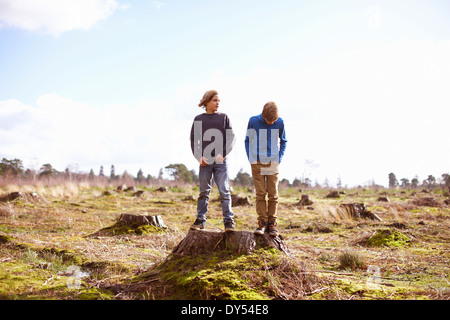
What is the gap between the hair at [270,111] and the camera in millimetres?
5078

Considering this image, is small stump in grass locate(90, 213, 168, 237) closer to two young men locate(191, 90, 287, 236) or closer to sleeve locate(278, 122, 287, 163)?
two young men locate(191, 90, 287, 236)

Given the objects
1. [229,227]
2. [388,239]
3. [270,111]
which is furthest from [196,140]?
[388,239]

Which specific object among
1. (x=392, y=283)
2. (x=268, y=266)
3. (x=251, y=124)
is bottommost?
(x=392, y=283)

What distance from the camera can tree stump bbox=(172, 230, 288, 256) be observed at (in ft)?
14.9

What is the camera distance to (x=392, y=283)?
4.92 m

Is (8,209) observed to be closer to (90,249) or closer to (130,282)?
(90,249)

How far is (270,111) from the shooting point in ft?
16.6

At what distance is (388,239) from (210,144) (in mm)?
5334

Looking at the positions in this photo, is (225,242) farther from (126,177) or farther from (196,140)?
(126,177)

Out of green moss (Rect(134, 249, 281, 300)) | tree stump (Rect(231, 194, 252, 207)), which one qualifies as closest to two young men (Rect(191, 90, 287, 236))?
green moss (Rect(134, 249, 281, 300))

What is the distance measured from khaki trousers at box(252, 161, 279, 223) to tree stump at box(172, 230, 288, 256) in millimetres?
334

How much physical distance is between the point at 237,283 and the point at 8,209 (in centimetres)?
1034
